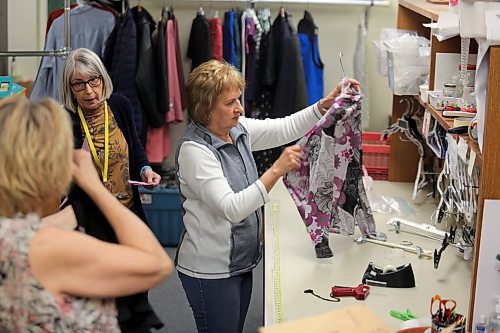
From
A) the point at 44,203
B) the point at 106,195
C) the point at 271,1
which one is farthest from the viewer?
the point at 271,1

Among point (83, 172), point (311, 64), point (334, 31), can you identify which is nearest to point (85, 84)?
point (83, 172)

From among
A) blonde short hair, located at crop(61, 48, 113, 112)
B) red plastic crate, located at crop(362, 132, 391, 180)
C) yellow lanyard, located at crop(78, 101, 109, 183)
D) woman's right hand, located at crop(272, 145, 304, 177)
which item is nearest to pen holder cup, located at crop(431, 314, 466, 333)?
woman's right hand, located at crop(272, 145, 304, 177)

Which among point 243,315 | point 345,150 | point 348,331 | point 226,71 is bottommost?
point 243,315

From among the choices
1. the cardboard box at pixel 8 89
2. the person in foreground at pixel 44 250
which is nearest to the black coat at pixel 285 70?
the cardboard box at pixel 8 89

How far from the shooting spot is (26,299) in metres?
1.60

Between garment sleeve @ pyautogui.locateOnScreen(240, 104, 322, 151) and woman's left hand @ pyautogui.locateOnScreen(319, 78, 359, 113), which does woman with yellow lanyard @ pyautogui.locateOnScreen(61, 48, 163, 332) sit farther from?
woman's left hand @ pyautogui.locateOnScreen(319, 78, 359, 113)

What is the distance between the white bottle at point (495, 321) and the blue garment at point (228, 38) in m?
2.98

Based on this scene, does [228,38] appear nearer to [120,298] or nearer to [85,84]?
[85,84]

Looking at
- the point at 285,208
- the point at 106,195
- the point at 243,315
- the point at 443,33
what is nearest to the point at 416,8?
the point at 443,33

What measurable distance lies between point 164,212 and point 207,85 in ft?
8.08

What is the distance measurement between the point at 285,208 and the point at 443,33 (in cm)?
114

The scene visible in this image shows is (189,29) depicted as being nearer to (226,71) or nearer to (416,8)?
(416,8)

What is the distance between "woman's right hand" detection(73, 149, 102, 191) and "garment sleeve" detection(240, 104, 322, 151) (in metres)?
1.20

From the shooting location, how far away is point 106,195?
1783mm
